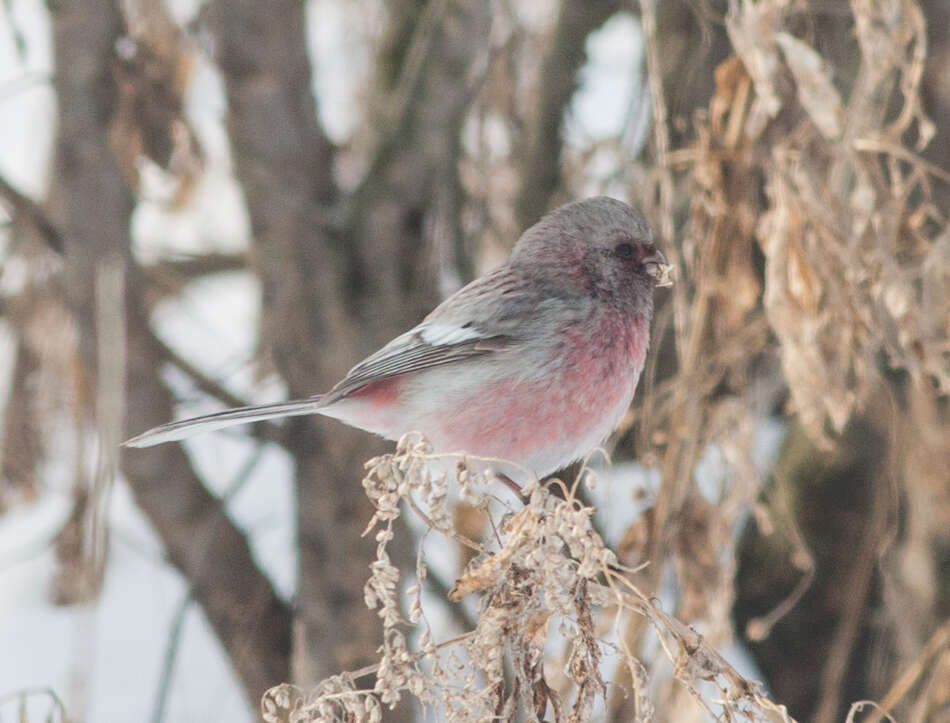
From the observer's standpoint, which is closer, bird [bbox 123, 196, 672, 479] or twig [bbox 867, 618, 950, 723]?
bird [bbox 123, 196, 672, 479]

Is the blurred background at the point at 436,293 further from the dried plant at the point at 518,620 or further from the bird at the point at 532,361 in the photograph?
the dried plant at the point at 518,620

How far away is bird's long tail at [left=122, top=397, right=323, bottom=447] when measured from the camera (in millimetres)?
2962

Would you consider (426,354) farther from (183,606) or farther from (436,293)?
(183,606)

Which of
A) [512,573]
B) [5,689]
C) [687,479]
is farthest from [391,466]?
[5,689]

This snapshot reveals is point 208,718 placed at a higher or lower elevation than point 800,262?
lower

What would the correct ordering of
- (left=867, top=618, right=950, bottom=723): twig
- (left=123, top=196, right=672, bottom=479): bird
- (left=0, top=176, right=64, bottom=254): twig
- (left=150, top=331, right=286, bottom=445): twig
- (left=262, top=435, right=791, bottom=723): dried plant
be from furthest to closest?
(left=150, top=331, right=286, bottom=445): twig
(left=0, top=176, right=64, bottom=254): twig
(left=867, top=618, right=950, bottom=723): twig
(left=123, top=196, right=672, bottom=479): bird
(left=262, top=435, right=791, bottom=723): dried plant

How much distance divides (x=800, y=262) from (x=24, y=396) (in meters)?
3.49

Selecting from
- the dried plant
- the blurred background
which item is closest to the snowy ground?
the blurred background

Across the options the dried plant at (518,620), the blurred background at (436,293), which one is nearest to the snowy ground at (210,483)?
the blurred background at (436,293)

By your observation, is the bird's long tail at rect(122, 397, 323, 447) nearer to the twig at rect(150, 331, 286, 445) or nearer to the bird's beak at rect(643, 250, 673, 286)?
the bird's beak at rect(643, 250, 673, 286)

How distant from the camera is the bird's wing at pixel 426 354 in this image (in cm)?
322

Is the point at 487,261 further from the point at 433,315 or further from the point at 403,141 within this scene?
the point at 433,315

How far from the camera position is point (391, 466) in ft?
6.48

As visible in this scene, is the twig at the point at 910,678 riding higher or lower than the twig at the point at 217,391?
lower
